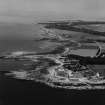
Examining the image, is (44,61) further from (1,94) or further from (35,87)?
(1,94)

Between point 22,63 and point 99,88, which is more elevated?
point 22,63

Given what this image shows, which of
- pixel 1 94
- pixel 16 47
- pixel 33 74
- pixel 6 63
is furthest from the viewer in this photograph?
pixel 16 47

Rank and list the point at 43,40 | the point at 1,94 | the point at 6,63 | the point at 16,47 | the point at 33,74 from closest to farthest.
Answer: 1. the point at 1,94
2. the point at 33,74
3. the point at 6,63
4. the point at 16,47
5. the point at 43,40

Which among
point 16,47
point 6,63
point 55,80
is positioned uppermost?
point 16,47

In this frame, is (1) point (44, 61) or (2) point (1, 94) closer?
(2) point (1, 94)

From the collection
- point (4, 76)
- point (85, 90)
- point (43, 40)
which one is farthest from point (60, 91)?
point (43, 40)

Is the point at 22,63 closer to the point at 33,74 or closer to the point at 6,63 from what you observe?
the point at 6,63

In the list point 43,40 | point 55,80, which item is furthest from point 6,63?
point 43,40

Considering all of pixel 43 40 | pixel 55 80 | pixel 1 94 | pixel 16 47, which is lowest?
pixel 1 94

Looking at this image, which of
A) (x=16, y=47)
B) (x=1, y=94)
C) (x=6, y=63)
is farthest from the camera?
(x=16, y=47)
